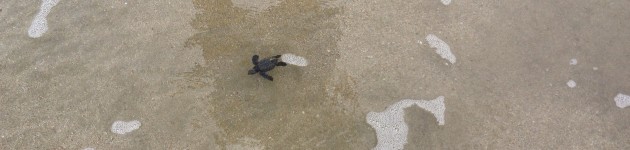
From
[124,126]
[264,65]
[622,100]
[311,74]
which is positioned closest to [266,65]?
[264,65]

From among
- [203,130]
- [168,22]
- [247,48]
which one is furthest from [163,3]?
[203,130]

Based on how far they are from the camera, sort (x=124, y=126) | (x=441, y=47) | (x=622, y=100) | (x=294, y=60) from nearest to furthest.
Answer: (x=124, y=126) < (x=622, y=100) < (x=294, y=60) < (x=441, y=47)

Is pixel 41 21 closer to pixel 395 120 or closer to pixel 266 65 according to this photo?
pixel 266 65

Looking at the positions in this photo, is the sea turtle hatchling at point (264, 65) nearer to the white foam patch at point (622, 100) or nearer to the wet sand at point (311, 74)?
the wet sand at point (311, 74)

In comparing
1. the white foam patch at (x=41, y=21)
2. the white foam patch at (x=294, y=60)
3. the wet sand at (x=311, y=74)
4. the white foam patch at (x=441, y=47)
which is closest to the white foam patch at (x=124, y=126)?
the wet sand at (x=311, y=74)

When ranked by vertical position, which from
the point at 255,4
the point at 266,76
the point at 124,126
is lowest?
the point at 124,126
